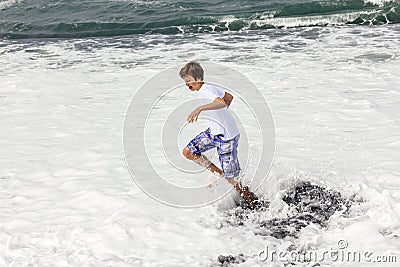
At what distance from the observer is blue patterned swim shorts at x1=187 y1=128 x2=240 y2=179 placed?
4922 millimetres

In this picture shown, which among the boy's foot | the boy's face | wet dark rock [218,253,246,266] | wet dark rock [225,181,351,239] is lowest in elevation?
wet dark rock [218,253,246,266]

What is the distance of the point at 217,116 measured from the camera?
4.81 metres

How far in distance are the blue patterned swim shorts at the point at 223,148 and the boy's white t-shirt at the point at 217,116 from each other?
0.06 m

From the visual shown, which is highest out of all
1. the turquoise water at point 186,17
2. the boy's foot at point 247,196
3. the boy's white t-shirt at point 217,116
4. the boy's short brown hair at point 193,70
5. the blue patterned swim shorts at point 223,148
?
the turquoise water at point 186,17

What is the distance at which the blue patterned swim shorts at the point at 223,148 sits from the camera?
4922 millimetres

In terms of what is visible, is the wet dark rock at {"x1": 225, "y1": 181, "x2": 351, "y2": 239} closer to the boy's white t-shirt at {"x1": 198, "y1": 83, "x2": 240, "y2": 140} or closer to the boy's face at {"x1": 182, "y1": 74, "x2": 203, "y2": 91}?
the boy's white t-shirt at {"x1": 198, "y1": 83, "x2": 240, "y2": 140}

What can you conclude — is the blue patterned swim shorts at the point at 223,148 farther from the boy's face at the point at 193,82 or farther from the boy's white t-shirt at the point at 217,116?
the boy's face at the point at 193,82

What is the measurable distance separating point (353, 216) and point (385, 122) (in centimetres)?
288

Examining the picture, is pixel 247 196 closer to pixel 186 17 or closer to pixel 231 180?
pixel 231 180

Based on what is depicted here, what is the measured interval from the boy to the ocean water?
31 centimetres

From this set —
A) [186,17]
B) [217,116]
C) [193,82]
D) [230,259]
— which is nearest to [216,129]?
[217,116]

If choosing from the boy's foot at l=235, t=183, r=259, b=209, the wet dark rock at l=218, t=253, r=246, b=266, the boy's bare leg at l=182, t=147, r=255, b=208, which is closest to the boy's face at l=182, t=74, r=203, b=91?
the boy's bare leg at l=182, t=147, r=255, b=208

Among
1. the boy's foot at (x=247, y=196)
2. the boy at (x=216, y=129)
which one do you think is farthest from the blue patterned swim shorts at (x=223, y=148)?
the boy's foot at (x=247, y=196)

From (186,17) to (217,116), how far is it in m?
12.8
